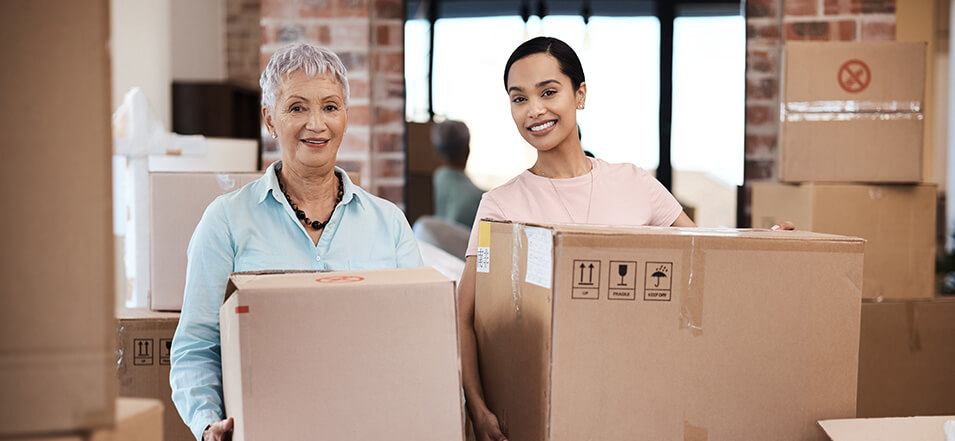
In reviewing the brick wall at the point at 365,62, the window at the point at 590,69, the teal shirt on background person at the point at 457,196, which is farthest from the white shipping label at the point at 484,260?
the window at the point at 590,69

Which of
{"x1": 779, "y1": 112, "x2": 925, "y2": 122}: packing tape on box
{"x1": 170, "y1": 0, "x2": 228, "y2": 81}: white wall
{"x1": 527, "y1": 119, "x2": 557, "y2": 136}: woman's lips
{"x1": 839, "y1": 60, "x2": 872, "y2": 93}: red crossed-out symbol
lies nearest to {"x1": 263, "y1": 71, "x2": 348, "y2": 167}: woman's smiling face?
{"x1": 527, "y1": 119, "x2": 557, "y2": 136}: woman's lips

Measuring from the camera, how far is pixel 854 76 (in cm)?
213

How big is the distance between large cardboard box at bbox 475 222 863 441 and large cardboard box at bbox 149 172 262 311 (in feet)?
2.80

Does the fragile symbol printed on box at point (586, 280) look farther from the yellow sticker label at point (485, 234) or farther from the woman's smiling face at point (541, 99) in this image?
the woman's smiling face at point (541, 99)

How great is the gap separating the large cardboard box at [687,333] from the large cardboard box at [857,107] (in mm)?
1179

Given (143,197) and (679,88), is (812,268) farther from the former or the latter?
(679,88)

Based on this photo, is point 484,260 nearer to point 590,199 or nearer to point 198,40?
point 590,199

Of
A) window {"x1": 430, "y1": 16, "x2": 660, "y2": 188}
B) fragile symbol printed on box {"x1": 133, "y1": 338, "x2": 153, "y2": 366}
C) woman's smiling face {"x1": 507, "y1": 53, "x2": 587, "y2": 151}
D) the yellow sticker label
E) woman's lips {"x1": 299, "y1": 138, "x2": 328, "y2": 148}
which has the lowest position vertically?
fragile symbol printed on box {"x1": 133, "y1": 338, "x2": 153, "y2": 366}

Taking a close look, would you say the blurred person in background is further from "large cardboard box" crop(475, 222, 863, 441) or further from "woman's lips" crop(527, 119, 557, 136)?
A: "large cardboard box" crop(475, 222, 863, 441)

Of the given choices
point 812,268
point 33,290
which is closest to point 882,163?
point 812,268

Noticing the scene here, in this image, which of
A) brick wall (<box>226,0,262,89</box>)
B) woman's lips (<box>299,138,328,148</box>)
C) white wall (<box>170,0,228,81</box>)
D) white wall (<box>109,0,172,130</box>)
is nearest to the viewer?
woman's lips (<box>299,138,328,148</box>)

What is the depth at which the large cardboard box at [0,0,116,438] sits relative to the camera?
0.59m

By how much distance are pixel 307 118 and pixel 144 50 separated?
12.8 feet

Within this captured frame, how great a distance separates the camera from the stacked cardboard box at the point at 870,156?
6.99 ft
